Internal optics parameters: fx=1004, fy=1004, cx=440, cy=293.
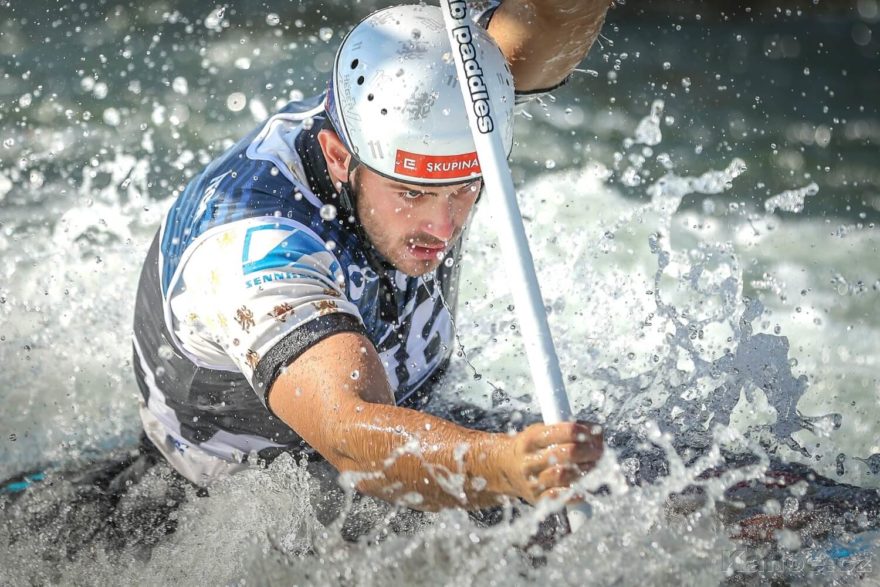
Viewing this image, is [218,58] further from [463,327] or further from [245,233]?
[245,233]

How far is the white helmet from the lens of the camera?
2051 millimetres

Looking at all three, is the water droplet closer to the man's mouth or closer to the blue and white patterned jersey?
the blue and white patterned jersey

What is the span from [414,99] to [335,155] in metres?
0.27

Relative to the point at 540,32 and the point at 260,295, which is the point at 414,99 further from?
the point at 540,32

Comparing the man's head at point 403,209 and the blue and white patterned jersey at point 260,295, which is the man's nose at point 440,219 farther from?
the blue and white patterned jersey at point 260,295

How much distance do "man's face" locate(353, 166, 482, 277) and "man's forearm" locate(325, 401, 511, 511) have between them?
549 mm

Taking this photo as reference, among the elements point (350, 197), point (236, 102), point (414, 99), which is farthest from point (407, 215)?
point (236, 102)

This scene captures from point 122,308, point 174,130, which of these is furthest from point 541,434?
point 174,130

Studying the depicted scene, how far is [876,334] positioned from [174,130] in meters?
4.56

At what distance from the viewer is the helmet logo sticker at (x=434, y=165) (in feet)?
6.81

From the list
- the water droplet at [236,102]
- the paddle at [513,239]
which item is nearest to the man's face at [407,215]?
the paddle at [513,239]

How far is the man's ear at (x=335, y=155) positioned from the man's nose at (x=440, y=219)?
205mm

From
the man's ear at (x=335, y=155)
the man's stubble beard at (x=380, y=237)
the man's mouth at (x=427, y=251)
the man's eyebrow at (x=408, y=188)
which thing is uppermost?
the man's ear at (x=335, y=155)

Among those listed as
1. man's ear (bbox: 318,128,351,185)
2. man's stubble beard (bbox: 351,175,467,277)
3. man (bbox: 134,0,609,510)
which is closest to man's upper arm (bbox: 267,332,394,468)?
man (bbox: 134,0,609,510)
